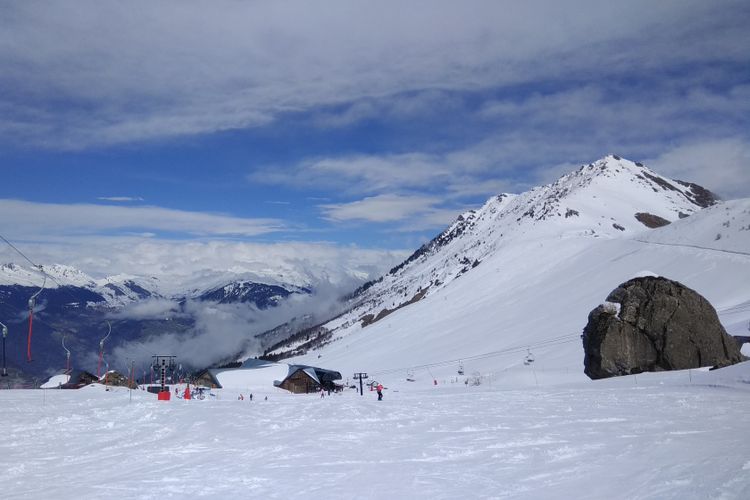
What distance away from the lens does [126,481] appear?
14266mm

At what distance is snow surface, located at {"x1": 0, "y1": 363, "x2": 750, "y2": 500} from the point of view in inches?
493

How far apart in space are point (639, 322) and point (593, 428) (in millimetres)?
24496

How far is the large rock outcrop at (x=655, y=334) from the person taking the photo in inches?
1518

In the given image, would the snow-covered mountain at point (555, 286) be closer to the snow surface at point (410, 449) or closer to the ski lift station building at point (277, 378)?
the ski lift station building at point (277, 378)

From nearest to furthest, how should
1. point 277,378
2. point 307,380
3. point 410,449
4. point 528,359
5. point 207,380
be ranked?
point 410,449, point 528,359, point 307,380, point 207,380, point 277,378

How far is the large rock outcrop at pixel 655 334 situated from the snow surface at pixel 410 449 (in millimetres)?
10825

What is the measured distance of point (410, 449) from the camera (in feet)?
56.9

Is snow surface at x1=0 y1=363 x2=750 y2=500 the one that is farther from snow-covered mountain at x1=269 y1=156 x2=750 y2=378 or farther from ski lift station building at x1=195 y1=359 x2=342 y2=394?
ski lift station building at x1=195 y1=359 x2=342 y2=394

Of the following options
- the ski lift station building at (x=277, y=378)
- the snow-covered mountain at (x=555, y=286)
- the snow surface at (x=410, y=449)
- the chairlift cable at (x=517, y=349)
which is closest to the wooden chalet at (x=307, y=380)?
the ski lift station building at (x=277, y=378)

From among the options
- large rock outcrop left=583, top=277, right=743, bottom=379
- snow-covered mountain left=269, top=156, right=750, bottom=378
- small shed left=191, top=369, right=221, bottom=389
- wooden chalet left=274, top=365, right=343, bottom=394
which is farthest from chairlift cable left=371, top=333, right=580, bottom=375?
small shed left=191, top=369, right=221, bottom=389

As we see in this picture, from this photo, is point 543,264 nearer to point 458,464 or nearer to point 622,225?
point 622,225

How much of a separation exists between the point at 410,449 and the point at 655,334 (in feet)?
93.3

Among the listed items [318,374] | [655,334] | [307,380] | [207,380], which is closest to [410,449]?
[655,334]

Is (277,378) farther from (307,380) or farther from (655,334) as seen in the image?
(655,334)
